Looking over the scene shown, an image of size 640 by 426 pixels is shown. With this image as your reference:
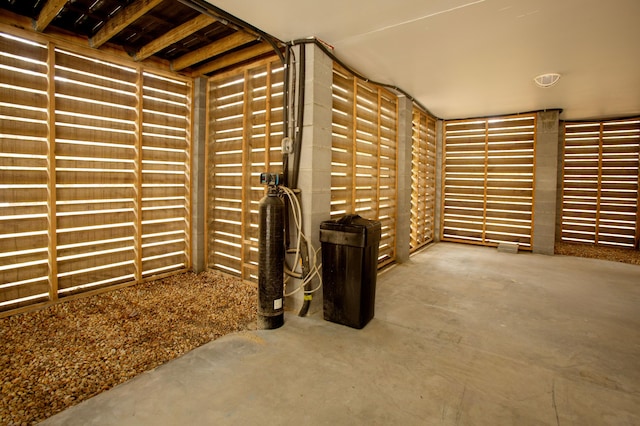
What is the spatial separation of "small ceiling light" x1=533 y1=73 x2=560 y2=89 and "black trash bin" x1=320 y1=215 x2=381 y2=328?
3.47 m

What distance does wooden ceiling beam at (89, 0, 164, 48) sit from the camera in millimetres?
2977

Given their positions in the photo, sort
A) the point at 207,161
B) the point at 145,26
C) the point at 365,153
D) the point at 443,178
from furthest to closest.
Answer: the point at 443,178 < the point at 207,161 < the point at 365,153 < the point at 145,26

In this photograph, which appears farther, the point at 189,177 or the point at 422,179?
the point at 422,179

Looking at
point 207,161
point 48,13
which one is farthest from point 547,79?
point 48,13

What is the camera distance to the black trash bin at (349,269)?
3.01 meters

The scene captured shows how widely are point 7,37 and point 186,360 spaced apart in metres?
3.67

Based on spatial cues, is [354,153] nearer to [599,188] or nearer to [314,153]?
[314,153]

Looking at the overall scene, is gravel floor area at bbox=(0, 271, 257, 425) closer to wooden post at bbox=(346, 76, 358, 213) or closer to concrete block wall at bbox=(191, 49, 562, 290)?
concrete block wall at bbox=(191, 49, 562, 290)

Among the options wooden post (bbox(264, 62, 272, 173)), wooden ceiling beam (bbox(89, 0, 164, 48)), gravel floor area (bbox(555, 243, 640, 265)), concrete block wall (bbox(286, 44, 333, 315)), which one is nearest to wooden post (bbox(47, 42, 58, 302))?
wooden ceiling beam (bbox(89, 0, 164, 48))

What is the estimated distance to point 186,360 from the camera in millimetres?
Result: 2482

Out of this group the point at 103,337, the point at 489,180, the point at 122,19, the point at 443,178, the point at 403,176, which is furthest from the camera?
the point at 443,178

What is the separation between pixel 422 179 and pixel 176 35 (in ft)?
17.3

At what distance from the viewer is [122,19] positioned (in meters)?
3.22

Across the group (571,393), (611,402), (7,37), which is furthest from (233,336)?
(7,37)
